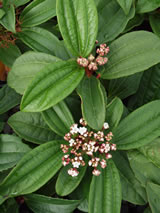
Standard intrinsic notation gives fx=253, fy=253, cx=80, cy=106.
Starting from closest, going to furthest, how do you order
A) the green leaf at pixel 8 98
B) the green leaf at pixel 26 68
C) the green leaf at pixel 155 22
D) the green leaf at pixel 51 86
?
the green leaf at pixel 51 86 → the green leaf at pixel 26 68 → the green leaf at pixel 155 22 → the green leaf at pixel 8 98

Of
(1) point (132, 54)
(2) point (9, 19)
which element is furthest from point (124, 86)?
(2) point (9, 19)

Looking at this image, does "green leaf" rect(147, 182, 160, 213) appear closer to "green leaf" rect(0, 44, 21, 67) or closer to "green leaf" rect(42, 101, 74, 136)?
"green leaf" rect(42, 101, 74, 136)

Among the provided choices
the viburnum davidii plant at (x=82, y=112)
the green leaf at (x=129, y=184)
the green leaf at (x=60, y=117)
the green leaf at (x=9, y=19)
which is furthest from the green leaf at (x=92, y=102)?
the green leaf at (x=9, y=19)

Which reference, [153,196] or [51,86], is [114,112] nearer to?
[51,86]

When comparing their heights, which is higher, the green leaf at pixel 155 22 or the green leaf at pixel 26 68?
the green leaf at pixel 26 68

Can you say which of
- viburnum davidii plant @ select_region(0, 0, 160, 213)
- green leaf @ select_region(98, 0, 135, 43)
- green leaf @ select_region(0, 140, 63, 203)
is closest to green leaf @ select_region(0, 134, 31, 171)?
viburnum davidii plant @ select_region(0, 0, 160, 213)

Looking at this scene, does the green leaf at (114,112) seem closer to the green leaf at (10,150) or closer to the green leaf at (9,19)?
the green leaf at (10,150)

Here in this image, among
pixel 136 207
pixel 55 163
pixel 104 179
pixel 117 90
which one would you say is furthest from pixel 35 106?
pixel 136 207

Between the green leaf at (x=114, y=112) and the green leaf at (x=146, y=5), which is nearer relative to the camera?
the green leaf at (x=114, y=112)

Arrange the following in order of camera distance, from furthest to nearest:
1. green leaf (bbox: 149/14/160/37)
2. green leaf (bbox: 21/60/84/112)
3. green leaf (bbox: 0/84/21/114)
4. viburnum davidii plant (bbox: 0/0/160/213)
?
1. green leaf (bbox: 0/84/21/114)
2. green leaf (bbox: 149/14/160/37)
3. viburnum davidii plant (bbox: 0/0/160/213)
4. green leaf (bbox: 21/60/84/112)
